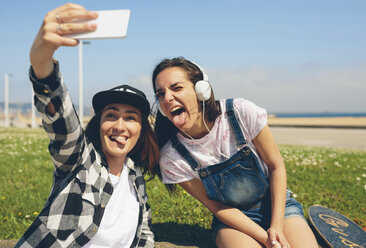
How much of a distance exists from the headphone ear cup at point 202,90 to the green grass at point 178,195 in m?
1.82

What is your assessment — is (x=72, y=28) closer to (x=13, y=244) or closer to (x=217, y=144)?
(x=217, y=144)

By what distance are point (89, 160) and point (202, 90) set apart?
1.20 meters

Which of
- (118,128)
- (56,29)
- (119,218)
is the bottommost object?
(119,218)

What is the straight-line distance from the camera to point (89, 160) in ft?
7.57

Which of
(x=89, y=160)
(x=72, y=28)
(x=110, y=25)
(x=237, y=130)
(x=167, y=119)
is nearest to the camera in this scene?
(x=110, y=25)

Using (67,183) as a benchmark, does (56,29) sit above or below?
above

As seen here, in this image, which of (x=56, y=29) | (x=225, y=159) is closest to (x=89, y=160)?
(x=56, y=29)

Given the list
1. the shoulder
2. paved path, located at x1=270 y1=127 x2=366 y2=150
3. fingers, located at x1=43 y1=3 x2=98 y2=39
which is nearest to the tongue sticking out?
the shoulder

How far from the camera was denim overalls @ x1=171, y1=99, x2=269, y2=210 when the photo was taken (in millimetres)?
2906

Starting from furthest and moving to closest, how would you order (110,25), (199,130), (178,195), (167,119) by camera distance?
(178,195), (167,119), (199,130), (110,25)

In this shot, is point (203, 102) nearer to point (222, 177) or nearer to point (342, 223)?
point (222, 177)

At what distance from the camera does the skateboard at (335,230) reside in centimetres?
338

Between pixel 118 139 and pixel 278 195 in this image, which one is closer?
pixel 118 139

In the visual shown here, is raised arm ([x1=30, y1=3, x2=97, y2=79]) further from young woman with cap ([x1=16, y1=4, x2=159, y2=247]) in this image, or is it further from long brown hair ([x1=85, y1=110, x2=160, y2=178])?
long brown hair ([x1=85, y1=110, x2=160, y2=178])
